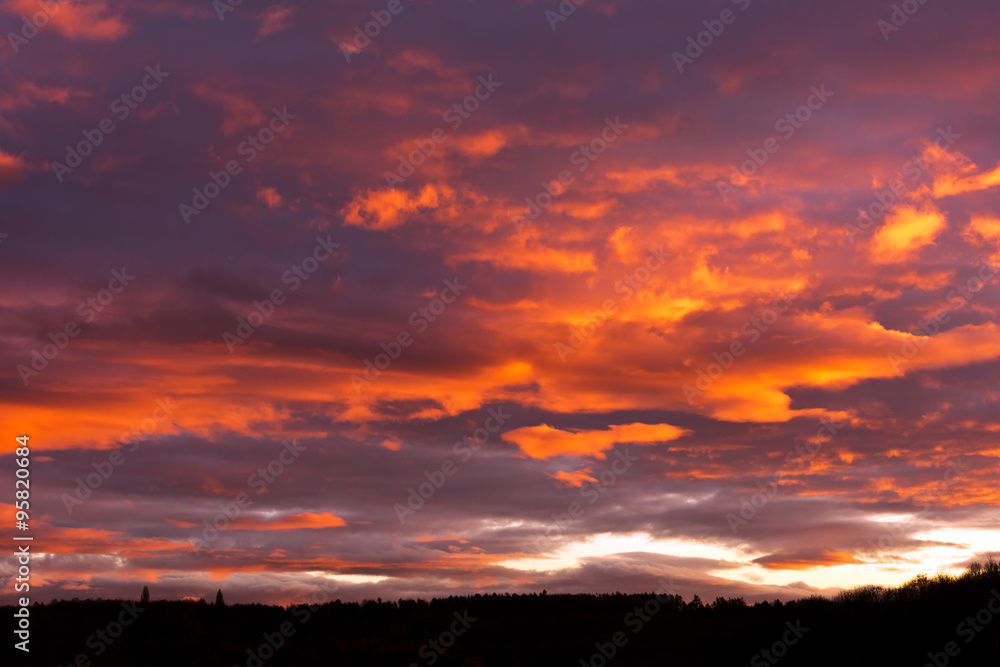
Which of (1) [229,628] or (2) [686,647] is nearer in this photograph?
(2) [686,647]

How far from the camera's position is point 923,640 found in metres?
24.0

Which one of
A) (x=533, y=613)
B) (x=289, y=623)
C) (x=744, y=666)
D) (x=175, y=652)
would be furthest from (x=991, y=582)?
(x=175, y=652)

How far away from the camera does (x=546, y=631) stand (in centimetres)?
3103

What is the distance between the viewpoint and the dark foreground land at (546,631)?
81.3 ft

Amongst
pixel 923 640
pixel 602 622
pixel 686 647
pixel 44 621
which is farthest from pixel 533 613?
pixel 44 621

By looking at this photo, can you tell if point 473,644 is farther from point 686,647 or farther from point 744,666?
point 744,666

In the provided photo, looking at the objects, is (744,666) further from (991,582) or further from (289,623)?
(289,623)

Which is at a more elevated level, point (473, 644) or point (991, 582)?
point (991, 582)

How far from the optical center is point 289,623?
34344 mm

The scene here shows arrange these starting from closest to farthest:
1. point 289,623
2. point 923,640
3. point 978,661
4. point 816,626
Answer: point 978,661 < point 923,640 < point 816,626 < point 289,623

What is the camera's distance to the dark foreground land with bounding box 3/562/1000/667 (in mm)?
24766

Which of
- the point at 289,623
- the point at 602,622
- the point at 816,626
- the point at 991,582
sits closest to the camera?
the point at 816,626

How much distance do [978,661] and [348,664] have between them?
18.5 metres

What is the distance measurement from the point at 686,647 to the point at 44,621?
24309 mm
